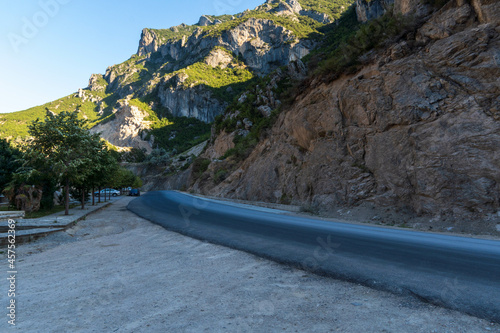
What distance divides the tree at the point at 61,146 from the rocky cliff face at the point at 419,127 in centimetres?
1424

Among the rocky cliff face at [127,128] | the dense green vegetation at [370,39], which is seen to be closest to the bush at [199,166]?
the dense green vegetation at [370,39]

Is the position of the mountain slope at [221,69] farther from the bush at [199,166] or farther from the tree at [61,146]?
the tree at [61,146]

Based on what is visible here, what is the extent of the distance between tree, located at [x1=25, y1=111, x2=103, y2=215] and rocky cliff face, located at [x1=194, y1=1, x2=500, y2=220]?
14241mm

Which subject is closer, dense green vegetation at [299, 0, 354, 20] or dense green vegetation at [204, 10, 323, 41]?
dense green vegetation at [204, 10, 323, 41]

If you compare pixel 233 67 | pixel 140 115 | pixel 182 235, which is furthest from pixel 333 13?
pixel 182 235

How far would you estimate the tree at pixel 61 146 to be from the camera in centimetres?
1498

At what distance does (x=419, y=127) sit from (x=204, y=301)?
14.0m

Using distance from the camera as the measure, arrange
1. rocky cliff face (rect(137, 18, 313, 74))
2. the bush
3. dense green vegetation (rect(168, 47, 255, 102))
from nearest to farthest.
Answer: the bush, dense green vegetation (rect(168, 47, 255, 102)), rocky cliff face (rect(137, 18, 313, 74))

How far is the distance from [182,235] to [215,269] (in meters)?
4.41

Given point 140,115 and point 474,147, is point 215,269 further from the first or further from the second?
point 140,115

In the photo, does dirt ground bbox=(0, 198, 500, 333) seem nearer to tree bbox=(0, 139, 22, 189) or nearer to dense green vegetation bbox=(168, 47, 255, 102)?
tree bbox=(0, 139, 22, 189)

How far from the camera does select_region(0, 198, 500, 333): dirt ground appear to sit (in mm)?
3057

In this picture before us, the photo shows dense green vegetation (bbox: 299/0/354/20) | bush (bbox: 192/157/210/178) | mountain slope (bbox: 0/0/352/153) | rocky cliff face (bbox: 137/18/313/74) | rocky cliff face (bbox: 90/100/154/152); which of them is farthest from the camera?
dense green vegetation (bbox: 299/0/354/20)

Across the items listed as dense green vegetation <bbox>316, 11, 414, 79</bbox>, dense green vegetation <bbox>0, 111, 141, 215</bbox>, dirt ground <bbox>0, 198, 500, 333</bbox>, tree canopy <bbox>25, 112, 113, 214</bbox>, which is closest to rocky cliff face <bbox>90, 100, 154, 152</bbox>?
dense green vegetation <bbox>0, 111, 141, 215</bbox>
